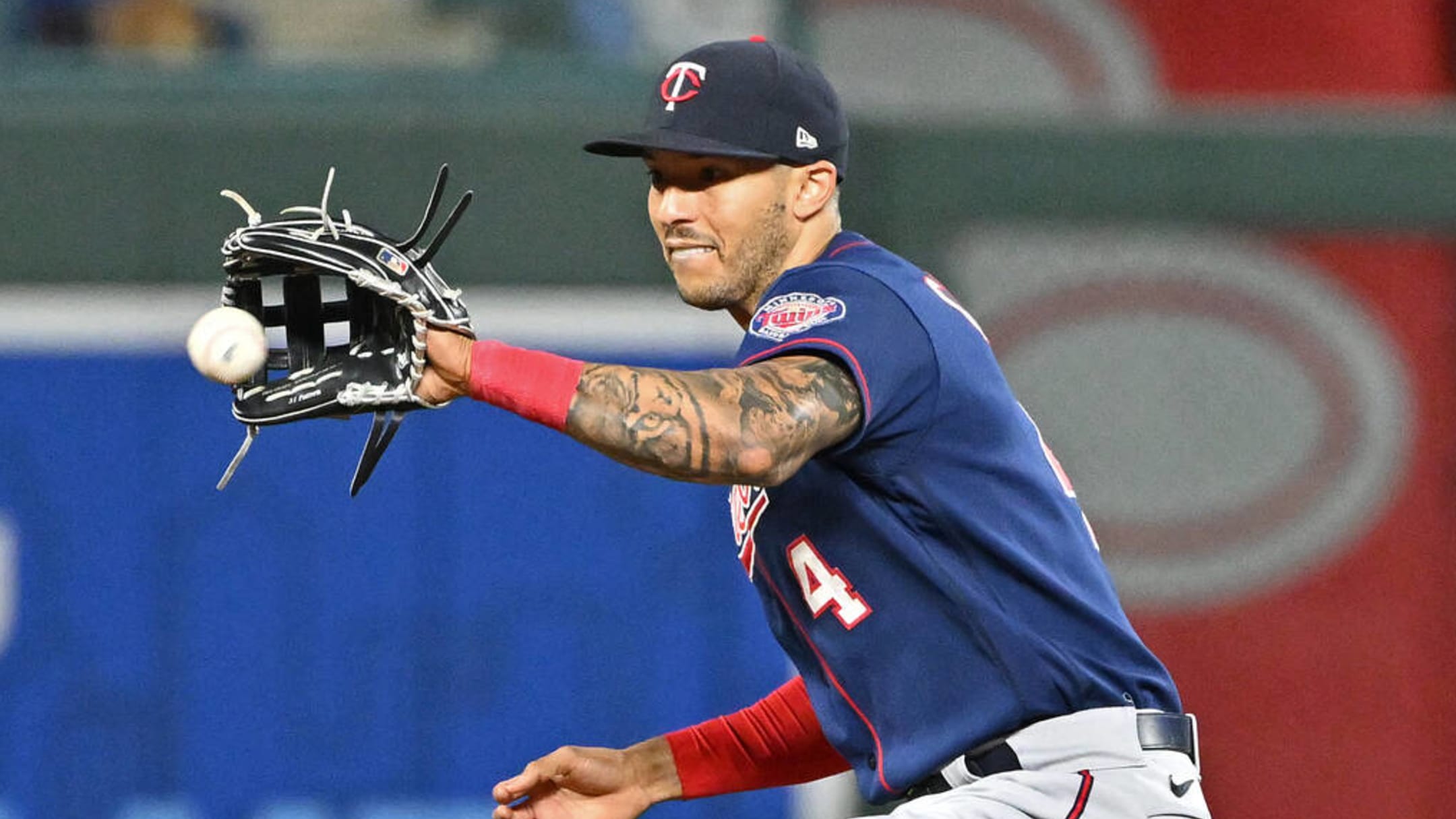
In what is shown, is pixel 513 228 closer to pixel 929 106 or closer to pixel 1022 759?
pixel 929 106

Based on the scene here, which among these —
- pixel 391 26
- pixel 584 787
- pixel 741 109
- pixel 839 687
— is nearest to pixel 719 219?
pixel 741 109

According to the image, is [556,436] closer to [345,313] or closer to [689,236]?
[689,236]

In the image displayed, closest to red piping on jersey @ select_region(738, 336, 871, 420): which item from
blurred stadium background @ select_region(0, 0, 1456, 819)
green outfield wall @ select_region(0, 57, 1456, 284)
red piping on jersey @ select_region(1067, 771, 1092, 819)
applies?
red piping on jersey @ select_region(1067, 771, 1092, 819)

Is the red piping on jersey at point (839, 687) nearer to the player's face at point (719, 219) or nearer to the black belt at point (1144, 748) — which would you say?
the black belt at point (1144, 748)

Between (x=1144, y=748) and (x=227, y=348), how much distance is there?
1.41 metres

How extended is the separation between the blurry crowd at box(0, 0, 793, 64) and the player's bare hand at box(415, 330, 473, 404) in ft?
11.6

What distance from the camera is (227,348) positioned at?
9.44ft

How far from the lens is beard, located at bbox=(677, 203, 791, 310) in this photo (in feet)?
10.6

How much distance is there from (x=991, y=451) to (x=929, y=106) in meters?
4.05

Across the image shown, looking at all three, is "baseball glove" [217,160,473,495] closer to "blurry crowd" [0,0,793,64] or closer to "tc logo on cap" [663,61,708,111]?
"tc logo on cap" [663,61,708,111]

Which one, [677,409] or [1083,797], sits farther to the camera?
[1083,797]

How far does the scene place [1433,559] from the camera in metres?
6.31

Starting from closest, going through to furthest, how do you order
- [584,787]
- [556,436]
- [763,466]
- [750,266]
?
[763,466] < [750,266] < [584,787] < [556,436]

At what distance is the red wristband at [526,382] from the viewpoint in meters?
2.73
